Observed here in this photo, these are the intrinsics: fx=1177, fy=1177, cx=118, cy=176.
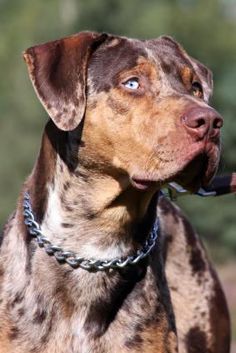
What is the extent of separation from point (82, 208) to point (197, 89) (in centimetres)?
98

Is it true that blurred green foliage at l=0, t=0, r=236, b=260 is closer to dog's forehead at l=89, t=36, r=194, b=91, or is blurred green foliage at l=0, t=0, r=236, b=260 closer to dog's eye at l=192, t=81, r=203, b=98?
dog's eye at l=192, t=81, r=203, b=98

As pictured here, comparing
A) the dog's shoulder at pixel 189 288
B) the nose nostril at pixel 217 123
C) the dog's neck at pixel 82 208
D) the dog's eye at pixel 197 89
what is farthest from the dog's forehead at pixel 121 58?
the dog's shoulder at pixel 189 288

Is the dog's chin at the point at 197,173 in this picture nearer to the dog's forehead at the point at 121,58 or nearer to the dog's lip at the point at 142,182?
the dog's lip at the point at 142,182

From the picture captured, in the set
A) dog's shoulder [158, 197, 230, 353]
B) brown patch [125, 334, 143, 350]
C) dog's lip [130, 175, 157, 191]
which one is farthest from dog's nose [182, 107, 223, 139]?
dog's shoulder [158, 197, 230, 353]

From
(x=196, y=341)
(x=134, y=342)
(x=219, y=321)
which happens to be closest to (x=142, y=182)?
(x=134, y=342)

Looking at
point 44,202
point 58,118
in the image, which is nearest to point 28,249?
point 44,202

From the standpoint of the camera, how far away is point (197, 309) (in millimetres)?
8125

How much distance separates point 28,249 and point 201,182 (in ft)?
3.53

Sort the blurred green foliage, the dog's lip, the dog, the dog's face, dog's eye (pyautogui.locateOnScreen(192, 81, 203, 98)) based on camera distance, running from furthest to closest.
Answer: the blurred green foliage < dog's eye (pyautogui.locateOnScreen(192, 81, 203, 98)) < the dog < the dog's lip < the dog's face

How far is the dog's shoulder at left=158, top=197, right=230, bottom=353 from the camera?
805cm

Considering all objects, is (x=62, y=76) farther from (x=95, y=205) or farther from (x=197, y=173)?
(x=197, y=173)

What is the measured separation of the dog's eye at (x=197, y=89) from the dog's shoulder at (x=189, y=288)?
4.37ft

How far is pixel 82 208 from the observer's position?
669cm

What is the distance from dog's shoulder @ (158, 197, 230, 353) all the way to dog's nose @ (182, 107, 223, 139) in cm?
195
